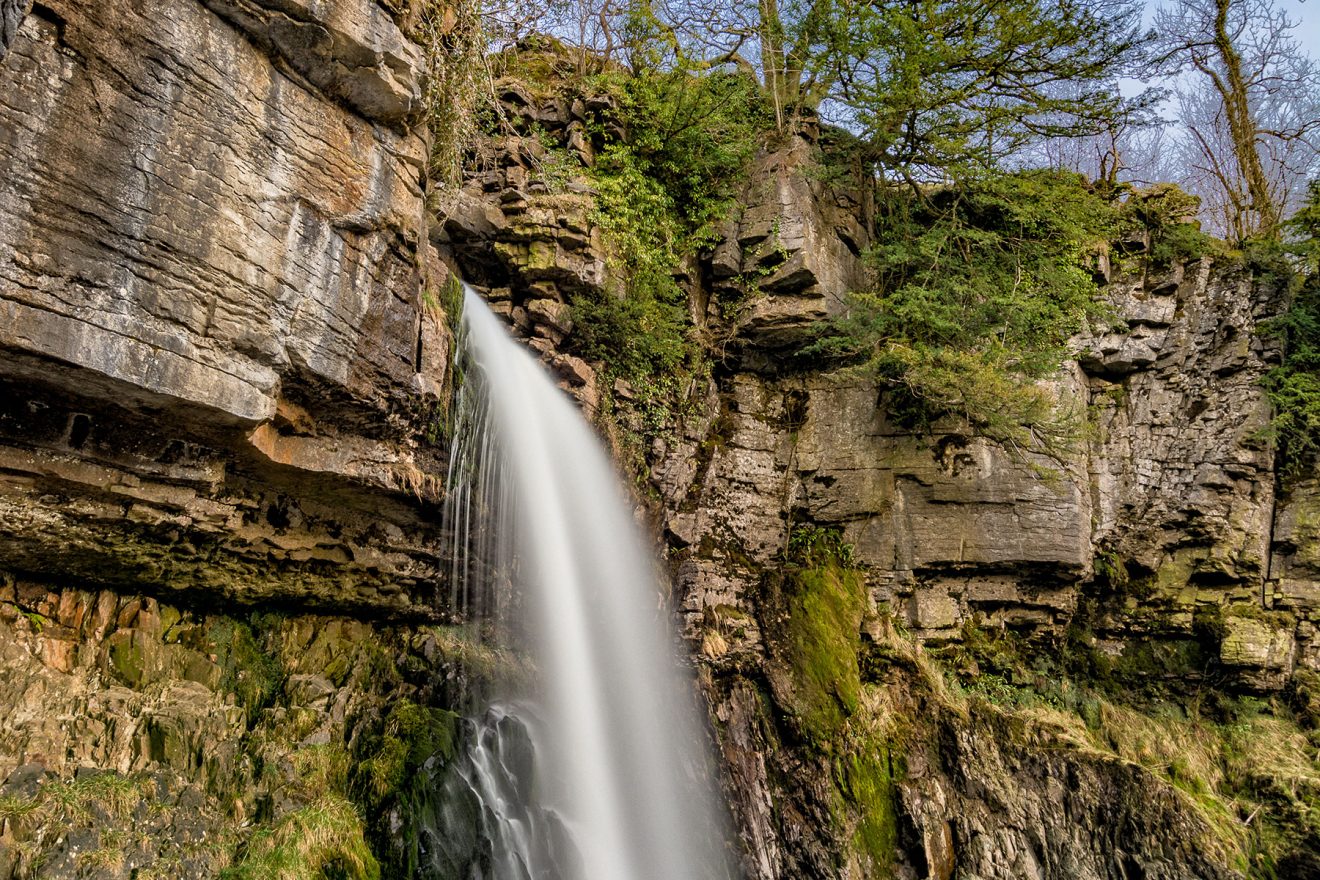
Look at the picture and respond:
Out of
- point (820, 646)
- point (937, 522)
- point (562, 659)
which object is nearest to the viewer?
point (562, 659)

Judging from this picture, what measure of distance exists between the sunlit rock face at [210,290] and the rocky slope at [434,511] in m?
0.03

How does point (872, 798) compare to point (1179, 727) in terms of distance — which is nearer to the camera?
point (872, 798)

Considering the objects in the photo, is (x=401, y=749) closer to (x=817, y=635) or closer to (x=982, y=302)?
(x=817, y=635)

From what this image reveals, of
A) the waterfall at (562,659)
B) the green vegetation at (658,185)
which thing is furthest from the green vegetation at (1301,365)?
the waterfall at (562,659)

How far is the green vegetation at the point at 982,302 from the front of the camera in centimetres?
974

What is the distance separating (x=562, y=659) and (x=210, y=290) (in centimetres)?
478

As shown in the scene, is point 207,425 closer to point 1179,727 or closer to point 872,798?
point 872,798

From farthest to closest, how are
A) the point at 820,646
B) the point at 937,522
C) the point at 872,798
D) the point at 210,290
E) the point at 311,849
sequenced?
1. the point at 937,522
2. the point at 820,646
3. the point at 872,798
4. the point at 311,849
5. the point at 210,290

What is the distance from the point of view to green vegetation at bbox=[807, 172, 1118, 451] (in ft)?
32.0

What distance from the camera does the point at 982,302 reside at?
10.6m

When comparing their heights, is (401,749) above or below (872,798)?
above

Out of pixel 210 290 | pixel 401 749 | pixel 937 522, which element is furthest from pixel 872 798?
pixel 210 290

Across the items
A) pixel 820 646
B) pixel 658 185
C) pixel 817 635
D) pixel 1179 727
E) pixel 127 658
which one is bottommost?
pixel 1179 727

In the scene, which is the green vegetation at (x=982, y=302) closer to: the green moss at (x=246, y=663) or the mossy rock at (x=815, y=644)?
the mossy rock at (x=815, y=644)
